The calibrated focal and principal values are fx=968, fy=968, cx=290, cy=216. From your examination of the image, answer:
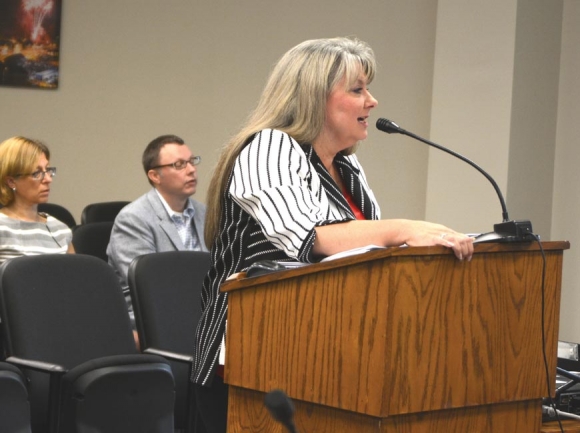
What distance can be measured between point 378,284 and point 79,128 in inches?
193

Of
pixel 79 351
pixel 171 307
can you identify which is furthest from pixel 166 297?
pixel 79 351

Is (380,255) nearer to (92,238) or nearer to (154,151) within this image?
(92,238)

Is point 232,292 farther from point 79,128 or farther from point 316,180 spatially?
point 79,128

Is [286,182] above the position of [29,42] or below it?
below

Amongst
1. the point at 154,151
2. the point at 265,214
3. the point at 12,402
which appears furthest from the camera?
the point at 154,151

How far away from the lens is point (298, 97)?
1.91m

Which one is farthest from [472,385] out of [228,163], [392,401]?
[228,163]

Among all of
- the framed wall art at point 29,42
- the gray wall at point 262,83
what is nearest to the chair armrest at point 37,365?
the gray wall at point 262,83

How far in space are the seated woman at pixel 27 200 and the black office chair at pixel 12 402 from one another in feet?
4.45

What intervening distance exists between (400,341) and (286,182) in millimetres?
427

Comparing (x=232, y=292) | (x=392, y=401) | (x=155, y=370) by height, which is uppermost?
(x=232, y=292)

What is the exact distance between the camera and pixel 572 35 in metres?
5.54

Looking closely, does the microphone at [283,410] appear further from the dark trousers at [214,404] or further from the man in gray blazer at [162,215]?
the man in gray blazer at [162,215]

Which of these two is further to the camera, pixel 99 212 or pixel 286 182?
pixel 99 212
